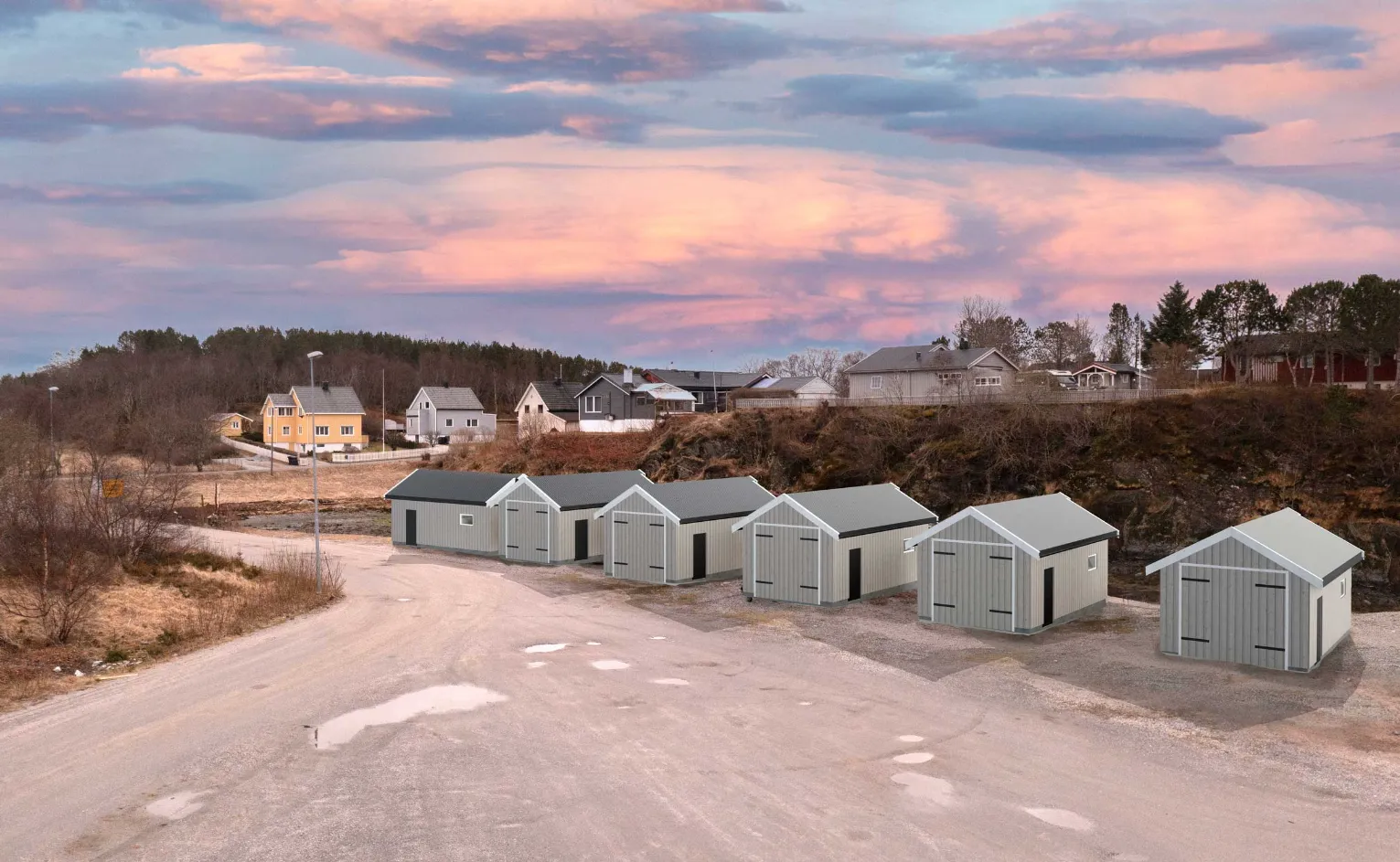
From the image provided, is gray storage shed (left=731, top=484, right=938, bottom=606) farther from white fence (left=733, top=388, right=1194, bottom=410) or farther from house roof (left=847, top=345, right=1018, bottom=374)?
house roof (left=847, top=345, right=1018, bottom=374)

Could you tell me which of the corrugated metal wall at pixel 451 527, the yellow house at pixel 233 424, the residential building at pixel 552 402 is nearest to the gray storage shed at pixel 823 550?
the corrugated metal wall at pixel 451 527

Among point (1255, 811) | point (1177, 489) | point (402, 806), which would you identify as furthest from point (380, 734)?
point (1177, 489)

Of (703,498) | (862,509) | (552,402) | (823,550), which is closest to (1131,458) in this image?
(862,509)

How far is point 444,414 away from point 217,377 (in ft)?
172

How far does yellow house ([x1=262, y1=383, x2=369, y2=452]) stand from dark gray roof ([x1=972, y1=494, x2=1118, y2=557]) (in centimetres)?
8131

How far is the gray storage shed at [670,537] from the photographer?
35406 mm

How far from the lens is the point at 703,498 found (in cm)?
3800

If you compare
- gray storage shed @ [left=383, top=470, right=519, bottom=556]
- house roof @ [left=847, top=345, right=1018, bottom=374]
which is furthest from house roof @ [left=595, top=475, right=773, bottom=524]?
house roof @ [left=847, top=345, right=1018, bottom=374]

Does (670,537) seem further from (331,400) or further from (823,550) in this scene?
(331,400)

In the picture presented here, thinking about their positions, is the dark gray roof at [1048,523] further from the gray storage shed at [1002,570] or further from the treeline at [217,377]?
the treeline at [217,377]

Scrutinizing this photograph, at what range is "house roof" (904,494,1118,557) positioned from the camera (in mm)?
26594

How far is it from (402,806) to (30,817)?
5032 mm

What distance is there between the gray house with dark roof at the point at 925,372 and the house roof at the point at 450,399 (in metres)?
48.2

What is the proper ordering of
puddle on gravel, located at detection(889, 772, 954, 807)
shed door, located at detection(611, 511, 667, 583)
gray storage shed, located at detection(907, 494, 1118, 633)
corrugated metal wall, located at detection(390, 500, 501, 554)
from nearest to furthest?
puddle on gravel, located at detection(889, 772, 954, 807) → gray storage shed, located at detection(907, 494, 1118, 633) → shed door, located at detection(611, 511, 667, 583) → corrugated metal wall, located at detection(390, 500, 501, 554)
